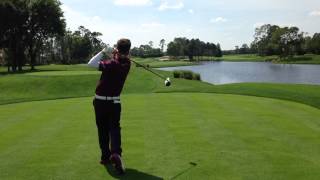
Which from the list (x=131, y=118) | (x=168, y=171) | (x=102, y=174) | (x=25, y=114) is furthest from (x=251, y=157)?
(x=25, y=114)

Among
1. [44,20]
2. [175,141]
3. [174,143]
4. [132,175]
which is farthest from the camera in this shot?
[44,20]

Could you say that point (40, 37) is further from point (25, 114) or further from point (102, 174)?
point (102, 174)

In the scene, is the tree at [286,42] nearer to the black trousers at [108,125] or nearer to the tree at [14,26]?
the tree at [14,26]

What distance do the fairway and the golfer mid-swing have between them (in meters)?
0.37

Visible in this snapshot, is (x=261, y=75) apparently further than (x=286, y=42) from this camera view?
Answer: No

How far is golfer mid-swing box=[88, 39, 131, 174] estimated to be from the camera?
7.54m

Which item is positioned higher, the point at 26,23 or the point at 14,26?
the point at 26,23

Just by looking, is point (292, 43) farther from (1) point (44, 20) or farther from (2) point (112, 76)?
(2) point (112, 76)

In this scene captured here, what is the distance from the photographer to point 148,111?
515 inches

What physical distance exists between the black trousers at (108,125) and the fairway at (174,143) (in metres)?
0.30

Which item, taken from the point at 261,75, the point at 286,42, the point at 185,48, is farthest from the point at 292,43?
the point at 261,75

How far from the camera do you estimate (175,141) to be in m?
9.09

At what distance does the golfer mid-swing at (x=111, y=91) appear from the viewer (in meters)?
7.54

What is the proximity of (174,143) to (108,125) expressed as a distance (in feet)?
5.25
